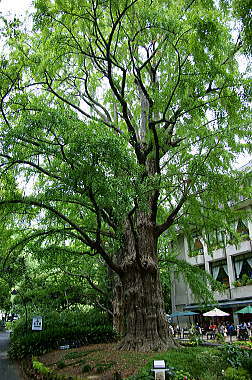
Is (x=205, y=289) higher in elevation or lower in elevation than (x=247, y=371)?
higher

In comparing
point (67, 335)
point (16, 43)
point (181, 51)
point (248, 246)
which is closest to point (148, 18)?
point (181, 51)

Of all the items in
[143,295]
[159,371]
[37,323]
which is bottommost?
[159,371]

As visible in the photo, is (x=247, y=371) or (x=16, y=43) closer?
(x=247, y=371)

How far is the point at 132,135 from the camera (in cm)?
1005

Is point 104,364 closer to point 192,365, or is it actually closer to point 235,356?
point 192,365

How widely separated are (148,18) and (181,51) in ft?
4.47

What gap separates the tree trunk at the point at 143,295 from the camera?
30.8 feet

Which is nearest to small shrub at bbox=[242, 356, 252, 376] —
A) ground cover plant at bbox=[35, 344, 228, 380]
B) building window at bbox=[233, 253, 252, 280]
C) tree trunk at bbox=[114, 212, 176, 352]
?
ground cover plant at bbox=[35, 344, 228, 380]

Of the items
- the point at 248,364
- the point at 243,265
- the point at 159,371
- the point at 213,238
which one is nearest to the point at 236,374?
the point at 248,364

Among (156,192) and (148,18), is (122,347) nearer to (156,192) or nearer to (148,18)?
(156,192)

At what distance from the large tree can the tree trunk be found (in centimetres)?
3

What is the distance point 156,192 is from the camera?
9656 millimetres

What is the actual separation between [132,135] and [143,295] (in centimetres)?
462

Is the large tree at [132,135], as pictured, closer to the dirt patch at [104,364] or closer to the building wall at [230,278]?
the dirt patch at [104,364]
